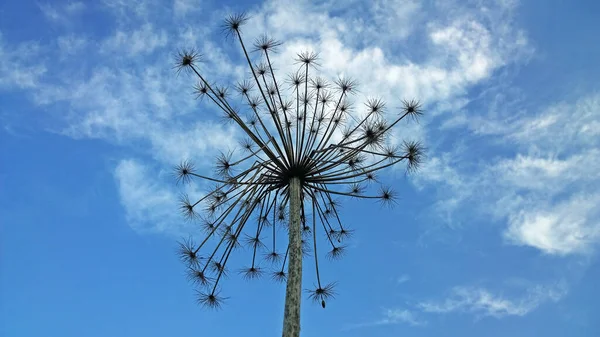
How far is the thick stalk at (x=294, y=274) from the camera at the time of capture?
10.7 meters

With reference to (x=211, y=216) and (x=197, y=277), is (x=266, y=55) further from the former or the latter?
(x=197, y=277)

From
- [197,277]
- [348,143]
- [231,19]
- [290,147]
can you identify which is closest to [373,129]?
[348,143]

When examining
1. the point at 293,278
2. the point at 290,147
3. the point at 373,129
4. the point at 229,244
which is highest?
the point at 373,129

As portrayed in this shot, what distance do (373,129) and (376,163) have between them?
97 centimetres

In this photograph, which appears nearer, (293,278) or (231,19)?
(293,278)

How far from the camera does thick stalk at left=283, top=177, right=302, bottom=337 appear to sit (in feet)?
35.1

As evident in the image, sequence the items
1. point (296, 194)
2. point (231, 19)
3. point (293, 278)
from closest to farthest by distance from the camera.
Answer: point (293, 278), point (296, 194), point (231, 19)

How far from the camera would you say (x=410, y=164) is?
48.3ft

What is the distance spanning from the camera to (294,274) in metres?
11.5

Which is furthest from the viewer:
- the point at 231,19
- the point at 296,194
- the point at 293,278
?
the point at 231,19

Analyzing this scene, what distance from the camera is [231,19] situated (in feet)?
47.4

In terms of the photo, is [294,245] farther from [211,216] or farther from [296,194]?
[211,216]

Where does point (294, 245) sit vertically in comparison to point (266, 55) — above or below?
below

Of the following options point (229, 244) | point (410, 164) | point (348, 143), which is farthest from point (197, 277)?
point (410, 164)
